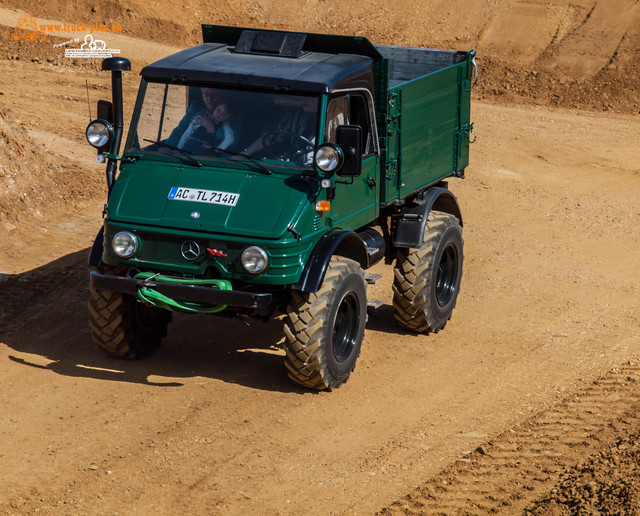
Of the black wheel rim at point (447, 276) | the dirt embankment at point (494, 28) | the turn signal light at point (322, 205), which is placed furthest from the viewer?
the dirt embankment at point (494, 28)

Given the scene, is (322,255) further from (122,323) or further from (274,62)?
(122,323)

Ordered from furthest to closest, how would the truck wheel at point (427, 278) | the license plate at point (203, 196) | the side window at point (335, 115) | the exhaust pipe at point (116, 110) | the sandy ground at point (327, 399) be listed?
the truck wheel at point (427, 278), the exhaust pipe at point (116, 110), the side window at point (335, 115), the license plate at point (203, 196), the sandy ground at point (327, 399)

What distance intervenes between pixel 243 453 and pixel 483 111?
705 inches

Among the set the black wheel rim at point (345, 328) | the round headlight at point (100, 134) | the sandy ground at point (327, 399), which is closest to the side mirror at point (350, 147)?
the black wheel rim at point (345, 328)

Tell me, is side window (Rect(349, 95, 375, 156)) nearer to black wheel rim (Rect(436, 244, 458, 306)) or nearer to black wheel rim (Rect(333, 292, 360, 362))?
black wheel rim (Rect(333, 292, 360, 362))

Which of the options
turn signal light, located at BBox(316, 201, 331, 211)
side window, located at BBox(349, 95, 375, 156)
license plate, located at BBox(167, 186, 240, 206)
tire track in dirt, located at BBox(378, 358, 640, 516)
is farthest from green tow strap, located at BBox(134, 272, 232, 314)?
tire track in dirt, located at BBox(378, 358, 640, 516)

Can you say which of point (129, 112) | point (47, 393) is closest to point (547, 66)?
point (129, 112)

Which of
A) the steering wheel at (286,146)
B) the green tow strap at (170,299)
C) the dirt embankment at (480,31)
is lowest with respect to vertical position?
the green tow strap at (170,299)

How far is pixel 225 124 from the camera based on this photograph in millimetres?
8578

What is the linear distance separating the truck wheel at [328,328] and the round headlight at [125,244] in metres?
1.49

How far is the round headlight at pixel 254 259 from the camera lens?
792 centimetres

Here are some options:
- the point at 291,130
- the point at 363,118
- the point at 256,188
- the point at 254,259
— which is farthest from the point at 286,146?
the point at 254,259

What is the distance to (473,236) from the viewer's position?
1475 centimetres

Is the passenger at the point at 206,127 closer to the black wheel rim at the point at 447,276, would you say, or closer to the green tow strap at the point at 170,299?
the green tow strap at the point at 170,299
